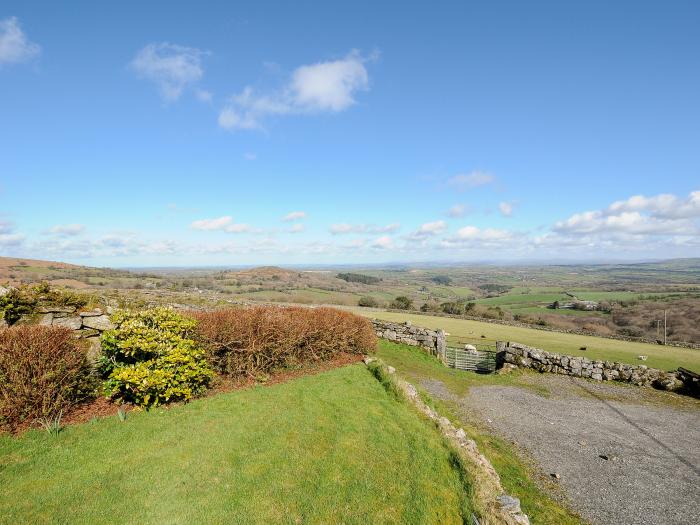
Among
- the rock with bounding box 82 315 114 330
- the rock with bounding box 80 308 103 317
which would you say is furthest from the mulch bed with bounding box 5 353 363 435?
the rock with bounding box 80 308 103 317

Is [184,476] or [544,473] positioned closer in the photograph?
[184,476]

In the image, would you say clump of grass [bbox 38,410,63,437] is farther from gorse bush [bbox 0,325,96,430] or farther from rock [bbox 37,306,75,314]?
rock [bbox 37,306,75,314]

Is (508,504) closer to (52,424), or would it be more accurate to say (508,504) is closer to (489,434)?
(489,434)

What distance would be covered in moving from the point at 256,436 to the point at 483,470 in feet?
16.0

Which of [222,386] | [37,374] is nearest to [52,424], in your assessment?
[37,374]

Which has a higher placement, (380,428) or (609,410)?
(380,428)

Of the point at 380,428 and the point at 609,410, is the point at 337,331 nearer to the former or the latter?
the point at 380,428

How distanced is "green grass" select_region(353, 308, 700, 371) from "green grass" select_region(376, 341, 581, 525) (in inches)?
303

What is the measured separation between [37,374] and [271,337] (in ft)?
20.7

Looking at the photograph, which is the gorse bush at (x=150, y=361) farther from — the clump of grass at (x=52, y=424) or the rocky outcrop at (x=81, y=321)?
the clump of grass at (x=52, y=424)

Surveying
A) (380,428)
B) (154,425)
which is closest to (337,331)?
(380,428)

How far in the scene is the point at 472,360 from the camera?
73.6 feet

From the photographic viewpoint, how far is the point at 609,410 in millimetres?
13430

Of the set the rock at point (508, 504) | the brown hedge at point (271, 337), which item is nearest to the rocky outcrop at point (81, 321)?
the brown hedge at point (271, 337)
